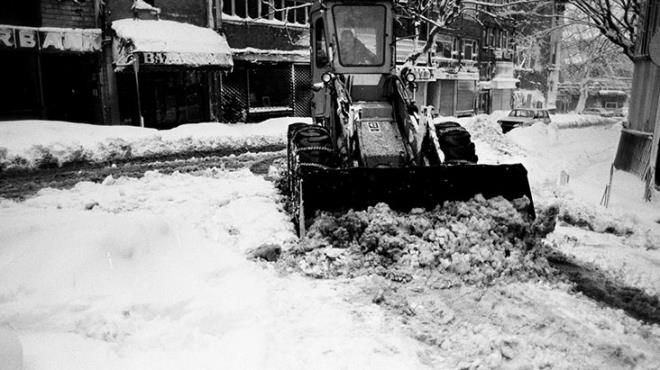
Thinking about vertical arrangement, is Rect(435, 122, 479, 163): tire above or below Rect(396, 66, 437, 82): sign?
below

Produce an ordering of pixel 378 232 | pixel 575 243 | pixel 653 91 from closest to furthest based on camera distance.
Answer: pixel 378 232
pixel 575 243
pixel 653 91

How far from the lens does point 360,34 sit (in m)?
8.03

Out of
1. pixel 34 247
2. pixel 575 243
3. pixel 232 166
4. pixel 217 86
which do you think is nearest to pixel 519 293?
pixel 575 243

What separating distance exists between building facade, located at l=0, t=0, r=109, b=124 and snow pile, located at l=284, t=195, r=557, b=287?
1410cm

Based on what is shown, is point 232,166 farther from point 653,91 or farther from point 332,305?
point 653,91

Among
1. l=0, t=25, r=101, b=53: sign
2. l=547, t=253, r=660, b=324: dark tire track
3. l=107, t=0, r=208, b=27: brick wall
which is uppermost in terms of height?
l=107, t=0, r=208, b=27: brick wall

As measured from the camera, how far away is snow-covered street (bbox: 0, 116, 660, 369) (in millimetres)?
3765

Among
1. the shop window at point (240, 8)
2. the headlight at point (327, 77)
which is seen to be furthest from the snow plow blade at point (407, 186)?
the shop window at point (240, 8)

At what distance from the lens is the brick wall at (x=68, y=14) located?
1639 centimetres

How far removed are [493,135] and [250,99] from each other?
1135 cm

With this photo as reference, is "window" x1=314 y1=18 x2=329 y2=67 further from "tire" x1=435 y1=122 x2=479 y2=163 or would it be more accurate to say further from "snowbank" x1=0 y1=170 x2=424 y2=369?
"snowbank" x1=0 y1=170 x2=424 y2=369

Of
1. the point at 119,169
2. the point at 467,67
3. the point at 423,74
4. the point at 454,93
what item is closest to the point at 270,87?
the point at 423,74

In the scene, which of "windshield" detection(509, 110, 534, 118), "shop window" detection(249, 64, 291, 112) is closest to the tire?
"shop window" detection(249, 64, 291, 112)

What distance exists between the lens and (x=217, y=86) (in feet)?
70.9
